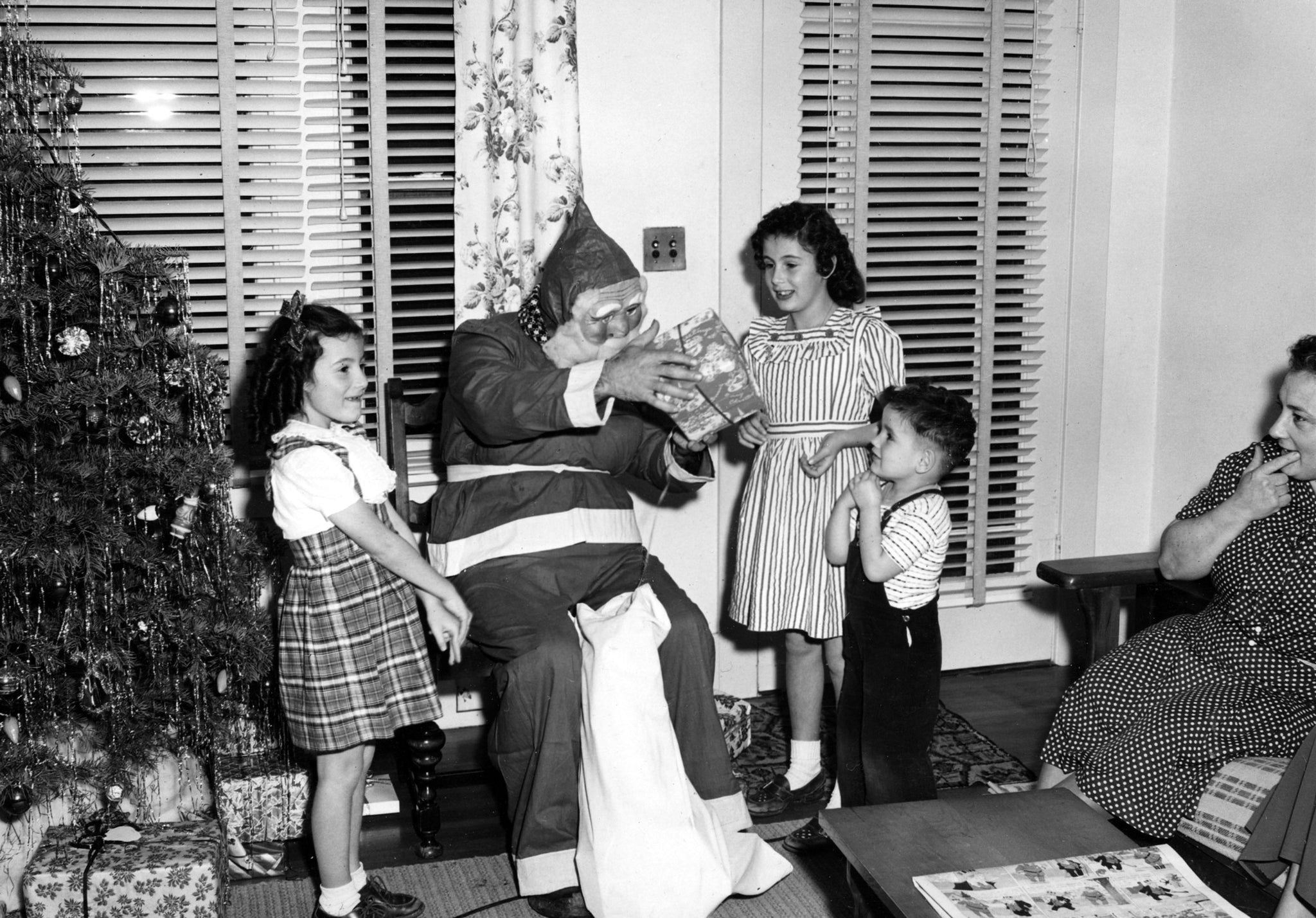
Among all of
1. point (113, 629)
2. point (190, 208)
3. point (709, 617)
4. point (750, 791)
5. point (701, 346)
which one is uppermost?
point (190, 208)

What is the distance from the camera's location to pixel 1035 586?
378cm

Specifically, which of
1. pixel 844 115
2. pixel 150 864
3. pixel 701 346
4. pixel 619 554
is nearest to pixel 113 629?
pixel 150 864

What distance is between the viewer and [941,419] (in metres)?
2.46

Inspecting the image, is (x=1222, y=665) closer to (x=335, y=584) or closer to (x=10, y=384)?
(x=335, y=584)

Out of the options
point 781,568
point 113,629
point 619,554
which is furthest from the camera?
point 781,568

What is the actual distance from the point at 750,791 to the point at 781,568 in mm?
525

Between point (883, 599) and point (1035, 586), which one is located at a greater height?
point (883, 599)

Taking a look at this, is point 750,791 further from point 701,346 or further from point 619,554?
point 701,346

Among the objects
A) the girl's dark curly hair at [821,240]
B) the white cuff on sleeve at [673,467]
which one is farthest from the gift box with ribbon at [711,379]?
the girl's dark curly hair at [821,240]

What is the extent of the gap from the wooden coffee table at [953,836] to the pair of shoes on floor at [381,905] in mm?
893

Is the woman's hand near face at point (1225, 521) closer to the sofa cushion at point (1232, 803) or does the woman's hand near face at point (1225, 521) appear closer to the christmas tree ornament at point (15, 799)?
the sofa cushion at point (1232, 803)

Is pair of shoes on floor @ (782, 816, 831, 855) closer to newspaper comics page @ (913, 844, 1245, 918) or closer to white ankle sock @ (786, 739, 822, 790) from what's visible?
white ankle sock @ (786, 739, 822, 790)

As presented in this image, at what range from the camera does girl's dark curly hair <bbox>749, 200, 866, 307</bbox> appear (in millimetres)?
2875

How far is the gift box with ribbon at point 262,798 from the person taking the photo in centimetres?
271
